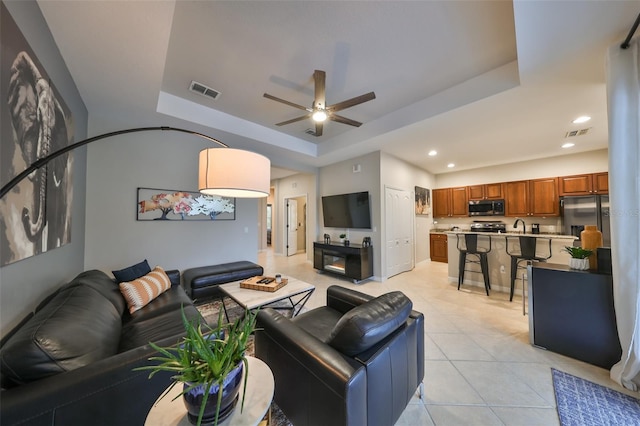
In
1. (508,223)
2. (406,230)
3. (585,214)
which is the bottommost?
(406,230)

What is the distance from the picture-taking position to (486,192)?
19.8 feet

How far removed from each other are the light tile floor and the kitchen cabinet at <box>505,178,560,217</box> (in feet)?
9.93

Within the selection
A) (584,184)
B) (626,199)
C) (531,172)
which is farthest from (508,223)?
(626,199)

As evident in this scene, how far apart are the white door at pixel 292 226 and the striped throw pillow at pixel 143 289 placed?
4.88m

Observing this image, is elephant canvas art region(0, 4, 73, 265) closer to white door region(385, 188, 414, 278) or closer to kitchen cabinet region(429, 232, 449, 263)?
white door region(385, 188, 414, 278)

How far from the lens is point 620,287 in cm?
174

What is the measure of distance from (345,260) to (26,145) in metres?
4.45

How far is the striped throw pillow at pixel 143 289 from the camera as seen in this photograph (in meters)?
2.24

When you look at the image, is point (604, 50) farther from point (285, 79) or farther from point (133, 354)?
point (133, 354)

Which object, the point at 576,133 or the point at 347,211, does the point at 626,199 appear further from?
the point at 347,211

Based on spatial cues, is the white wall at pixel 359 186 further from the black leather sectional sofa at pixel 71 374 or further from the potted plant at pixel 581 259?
the black leather sectional sofa at pixel 71 374

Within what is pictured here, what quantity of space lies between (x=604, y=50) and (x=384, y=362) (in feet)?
10.1

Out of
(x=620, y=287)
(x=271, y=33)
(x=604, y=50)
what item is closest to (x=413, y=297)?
(x=620, y=287)

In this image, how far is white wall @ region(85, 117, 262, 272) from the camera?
3080 millimetres
